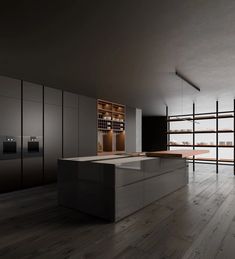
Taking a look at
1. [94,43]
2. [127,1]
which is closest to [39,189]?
[94,43]

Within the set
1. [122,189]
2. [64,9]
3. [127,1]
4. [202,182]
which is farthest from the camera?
[202,182]

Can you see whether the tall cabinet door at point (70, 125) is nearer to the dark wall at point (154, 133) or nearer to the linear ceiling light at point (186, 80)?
the linear ceiling light at point (186, 80)

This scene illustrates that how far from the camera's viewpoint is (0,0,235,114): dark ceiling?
194 centimetres

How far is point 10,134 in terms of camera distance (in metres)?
4.22

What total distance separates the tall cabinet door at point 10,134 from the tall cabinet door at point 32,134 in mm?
137

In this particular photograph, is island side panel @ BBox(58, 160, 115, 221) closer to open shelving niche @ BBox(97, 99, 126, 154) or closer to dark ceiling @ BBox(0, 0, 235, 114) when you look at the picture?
dark ceiling @ BBox(0, 0, 235, 114)

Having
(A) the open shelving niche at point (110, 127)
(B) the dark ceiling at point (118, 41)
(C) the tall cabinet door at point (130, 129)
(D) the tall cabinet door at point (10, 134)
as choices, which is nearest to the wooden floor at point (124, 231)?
(D) the tall cabinet door at point (10, 134)

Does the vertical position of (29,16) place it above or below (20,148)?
above

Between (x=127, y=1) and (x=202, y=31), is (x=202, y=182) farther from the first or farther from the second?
(x=127, y=1)

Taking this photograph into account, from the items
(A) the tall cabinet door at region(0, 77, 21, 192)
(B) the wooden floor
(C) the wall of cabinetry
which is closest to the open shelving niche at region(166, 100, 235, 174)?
(C) the wall of cabinetry

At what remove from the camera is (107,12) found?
1.99 meters

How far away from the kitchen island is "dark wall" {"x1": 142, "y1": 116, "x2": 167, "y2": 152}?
715 centimetres

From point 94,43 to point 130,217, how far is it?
8.36 feet

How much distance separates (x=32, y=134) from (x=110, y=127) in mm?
2812
